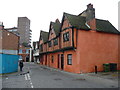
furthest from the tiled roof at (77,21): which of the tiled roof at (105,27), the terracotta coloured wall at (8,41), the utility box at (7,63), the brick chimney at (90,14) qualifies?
the terracotta coloured wall at (8,41)

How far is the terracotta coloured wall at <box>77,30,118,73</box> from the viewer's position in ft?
57.3

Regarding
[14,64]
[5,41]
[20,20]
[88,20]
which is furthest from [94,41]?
[20,20]

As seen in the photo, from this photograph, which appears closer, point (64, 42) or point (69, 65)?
point (69, 65)

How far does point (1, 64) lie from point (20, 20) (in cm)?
7840

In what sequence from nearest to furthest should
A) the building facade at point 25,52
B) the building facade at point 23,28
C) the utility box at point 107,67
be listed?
the utility box at point 107,67 → the building facade at point 25,52 → the building facade at point 23,28

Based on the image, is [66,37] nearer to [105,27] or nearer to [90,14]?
[90,14]

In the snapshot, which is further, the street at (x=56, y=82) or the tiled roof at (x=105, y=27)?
the tiled roof at (x=105, y=27)

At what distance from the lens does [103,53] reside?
61.8ft

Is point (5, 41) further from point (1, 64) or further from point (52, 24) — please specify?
point (1, 64)

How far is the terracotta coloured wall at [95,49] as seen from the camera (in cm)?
1747

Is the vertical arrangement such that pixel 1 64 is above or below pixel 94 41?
below

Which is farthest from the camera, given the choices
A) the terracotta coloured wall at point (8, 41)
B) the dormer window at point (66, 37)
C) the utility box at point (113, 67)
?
the terracotta coloured wall at point (8, 41)

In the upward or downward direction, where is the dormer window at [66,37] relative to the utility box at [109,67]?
upward

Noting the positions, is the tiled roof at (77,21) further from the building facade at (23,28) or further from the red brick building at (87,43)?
the building facade at (23,28)
